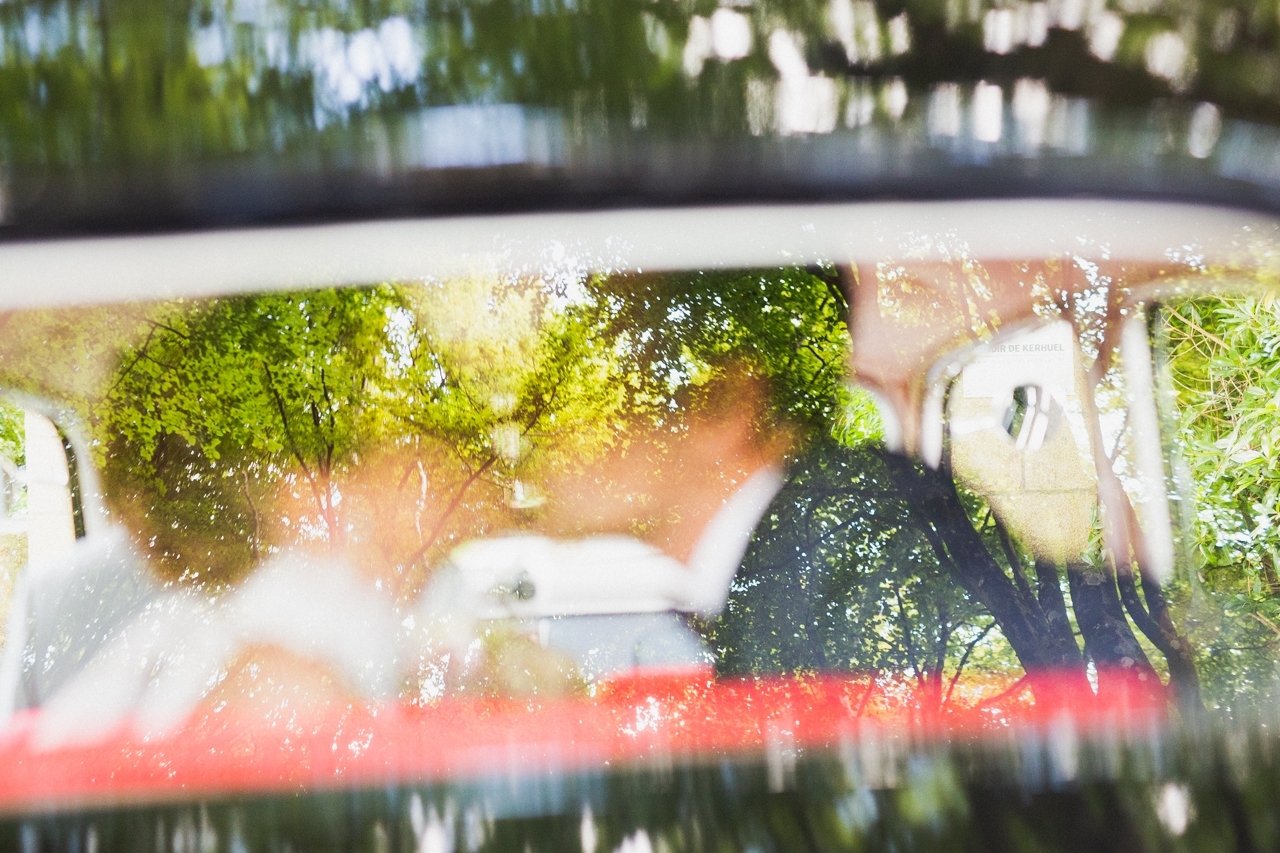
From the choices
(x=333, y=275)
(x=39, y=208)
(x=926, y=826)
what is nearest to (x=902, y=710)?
(x=926, y=826)

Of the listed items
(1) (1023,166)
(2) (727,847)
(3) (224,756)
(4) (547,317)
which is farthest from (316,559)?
(1) (1023,166)

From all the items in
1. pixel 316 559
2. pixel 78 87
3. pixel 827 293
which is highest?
pixel 78 87

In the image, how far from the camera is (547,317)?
67 cm

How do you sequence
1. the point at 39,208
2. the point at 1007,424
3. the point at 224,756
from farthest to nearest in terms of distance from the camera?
the point at 1007,424 < the point at 224,756 < the point at 39,208

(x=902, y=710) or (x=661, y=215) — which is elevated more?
(x=661, y=215)

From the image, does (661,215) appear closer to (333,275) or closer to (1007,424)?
(333,275)

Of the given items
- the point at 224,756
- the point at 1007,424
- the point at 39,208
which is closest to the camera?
the point at 39,208

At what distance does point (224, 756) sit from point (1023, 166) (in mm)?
631

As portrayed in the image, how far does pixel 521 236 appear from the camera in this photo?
0.58 m

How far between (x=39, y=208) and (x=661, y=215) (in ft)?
1.14

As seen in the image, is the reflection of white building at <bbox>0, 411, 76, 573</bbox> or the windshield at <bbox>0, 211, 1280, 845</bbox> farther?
the reflection of white building at <bbox>0, 411, 76, 573</bbox>

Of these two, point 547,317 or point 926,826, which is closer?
point 926,826

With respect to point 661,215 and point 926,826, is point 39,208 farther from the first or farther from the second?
point 926,826

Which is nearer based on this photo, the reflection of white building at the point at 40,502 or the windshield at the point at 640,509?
the windshield at the point at 640,509
